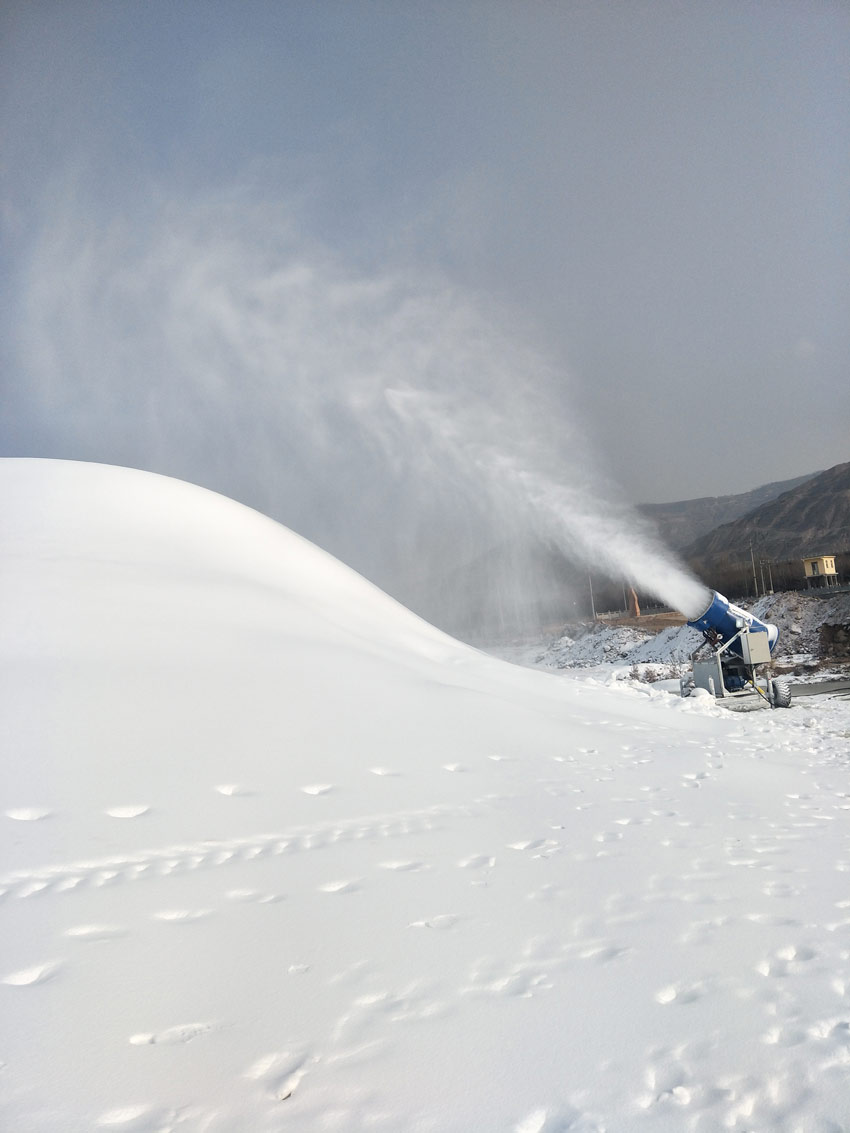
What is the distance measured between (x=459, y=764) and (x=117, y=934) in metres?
3.60

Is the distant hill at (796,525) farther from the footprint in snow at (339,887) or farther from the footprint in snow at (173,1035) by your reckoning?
the footprint in snow at (173,1035)

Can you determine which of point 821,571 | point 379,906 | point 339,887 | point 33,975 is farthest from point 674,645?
point 33,975

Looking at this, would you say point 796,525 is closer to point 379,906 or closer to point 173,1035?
point 379,906

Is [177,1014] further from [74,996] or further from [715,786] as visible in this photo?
[715,786]

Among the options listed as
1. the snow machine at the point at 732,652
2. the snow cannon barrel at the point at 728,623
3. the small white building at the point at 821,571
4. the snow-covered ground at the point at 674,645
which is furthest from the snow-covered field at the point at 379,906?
the small white building at the point at 821,571

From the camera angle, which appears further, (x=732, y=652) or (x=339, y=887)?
(x=732, y=652)

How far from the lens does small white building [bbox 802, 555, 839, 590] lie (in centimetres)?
4056

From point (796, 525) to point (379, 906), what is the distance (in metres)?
105

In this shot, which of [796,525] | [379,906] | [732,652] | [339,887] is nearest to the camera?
[379,906]

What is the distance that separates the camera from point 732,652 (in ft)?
48.6

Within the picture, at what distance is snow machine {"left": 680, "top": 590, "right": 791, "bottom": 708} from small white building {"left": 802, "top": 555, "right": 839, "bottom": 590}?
95.8 feet

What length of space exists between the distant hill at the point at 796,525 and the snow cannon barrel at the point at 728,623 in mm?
70557

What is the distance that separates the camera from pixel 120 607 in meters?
9.14

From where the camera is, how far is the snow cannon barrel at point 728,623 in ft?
47.4
